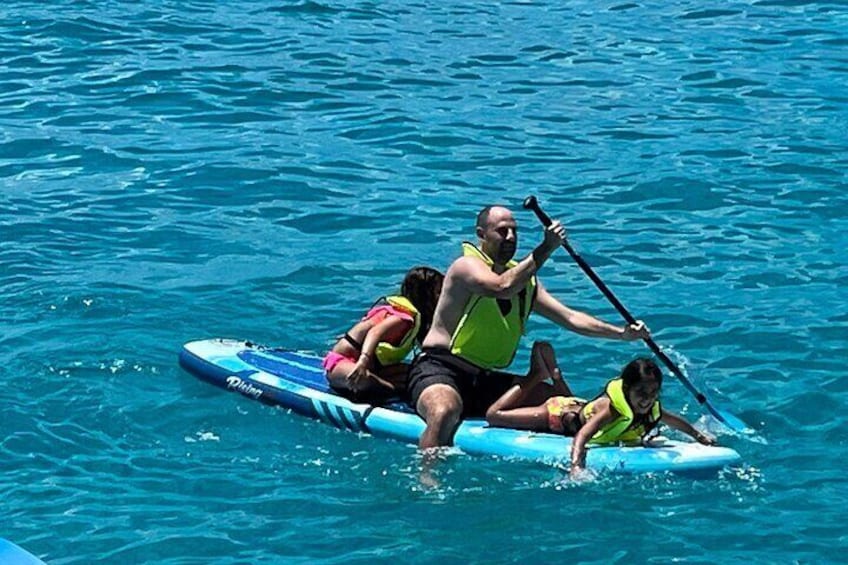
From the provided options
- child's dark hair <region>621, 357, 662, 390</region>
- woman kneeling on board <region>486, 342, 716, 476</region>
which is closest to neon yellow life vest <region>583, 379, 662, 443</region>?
A: woman kneeling on board <region>486, 342, 716, 476</region>

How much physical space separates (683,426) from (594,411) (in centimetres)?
54

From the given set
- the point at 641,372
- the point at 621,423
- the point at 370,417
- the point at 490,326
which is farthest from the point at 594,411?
the point at 370,417

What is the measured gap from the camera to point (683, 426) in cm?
955

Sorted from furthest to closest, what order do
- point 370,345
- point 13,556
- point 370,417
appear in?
point 370,345 → point 370,417 → point 13,556

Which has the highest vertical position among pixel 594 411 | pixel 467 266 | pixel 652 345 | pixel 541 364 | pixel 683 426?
pixel 467 266

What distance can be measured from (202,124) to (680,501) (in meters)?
8.67

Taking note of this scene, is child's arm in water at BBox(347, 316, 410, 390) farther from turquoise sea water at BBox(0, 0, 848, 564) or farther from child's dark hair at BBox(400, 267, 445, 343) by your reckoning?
turquoise sea water at BBox(0, 0, 848, 564)

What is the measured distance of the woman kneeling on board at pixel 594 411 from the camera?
913cm

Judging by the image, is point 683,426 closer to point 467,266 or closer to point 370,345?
point 467,266

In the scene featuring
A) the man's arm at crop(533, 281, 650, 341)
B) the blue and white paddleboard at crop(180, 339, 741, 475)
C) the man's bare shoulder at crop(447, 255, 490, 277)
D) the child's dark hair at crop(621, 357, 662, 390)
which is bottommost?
the blue and white paddleboard at crop(180, 339, 741, 475)

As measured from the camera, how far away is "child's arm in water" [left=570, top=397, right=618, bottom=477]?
918cm

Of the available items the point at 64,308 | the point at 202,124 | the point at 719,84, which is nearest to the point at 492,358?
the point at 64,308

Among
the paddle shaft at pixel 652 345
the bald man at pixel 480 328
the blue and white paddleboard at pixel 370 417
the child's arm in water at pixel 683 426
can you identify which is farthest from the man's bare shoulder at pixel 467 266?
the child's arm in water at pixel 683 426

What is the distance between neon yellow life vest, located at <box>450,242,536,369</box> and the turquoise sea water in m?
0.65
